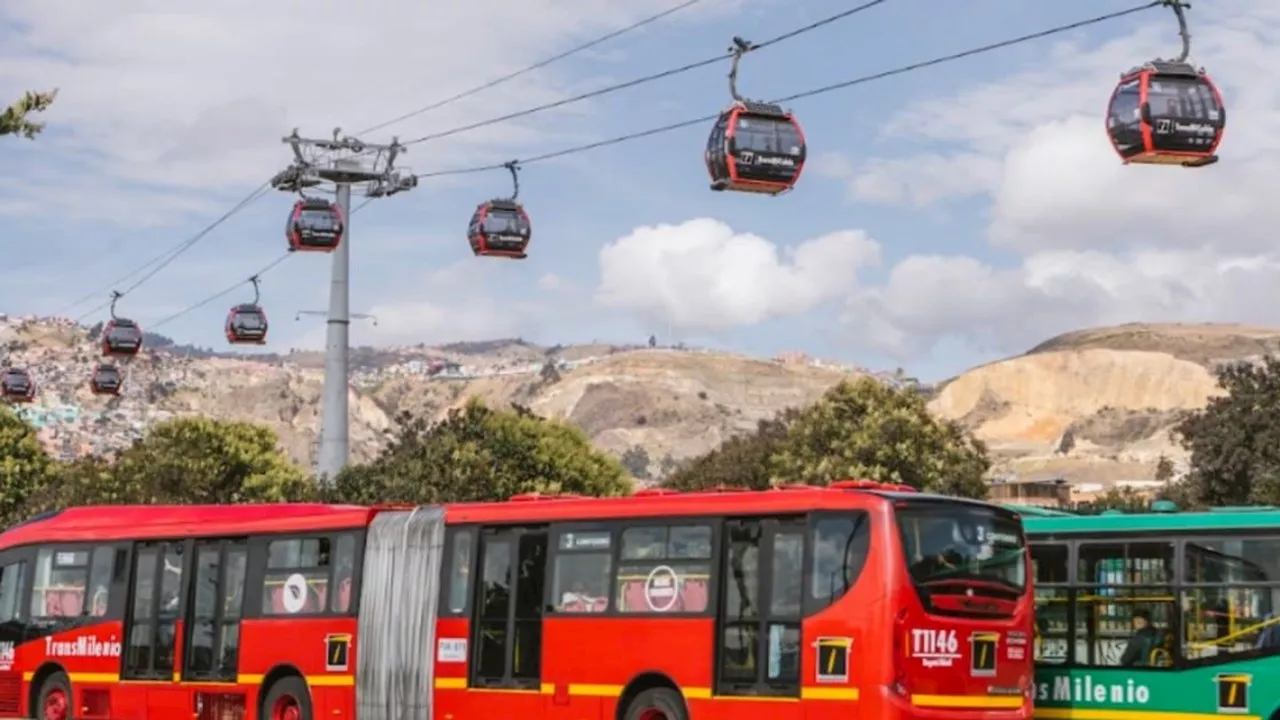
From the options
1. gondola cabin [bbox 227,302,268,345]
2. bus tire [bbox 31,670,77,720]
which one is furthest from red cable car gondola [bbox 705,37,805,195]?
gondola cabin [bbox 227,302,268,345]

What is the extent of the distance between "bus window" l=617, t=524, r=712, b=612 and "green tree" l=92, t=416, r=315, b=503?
57839 millimetres

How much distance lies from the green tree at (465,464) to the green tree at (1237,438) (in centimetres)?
2096

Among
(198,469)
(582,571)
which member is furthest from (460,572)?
(198,469)

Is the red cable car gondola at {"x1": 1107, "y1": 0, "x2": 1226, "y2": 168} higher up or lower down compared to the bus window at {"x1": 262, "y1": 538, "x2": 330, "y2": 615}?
higher up

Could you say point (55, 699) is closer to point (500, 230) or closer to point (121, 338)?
point (500, 230)

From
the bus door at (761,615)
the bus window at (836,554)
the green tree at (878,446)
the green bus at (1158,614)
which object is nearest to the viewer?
the bus window at (836,554)

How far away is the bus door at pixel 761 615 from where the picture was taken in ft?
70.8

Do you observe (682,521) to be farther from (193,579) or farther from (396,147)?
(396,147)

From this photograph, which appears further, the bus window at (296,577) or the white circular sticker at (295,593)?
the white circular sticker at (295,593)

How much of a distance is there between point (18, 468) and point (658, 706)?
82.1 meters

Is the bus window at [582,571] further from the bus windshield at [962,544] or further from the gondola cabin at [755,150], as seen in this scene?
the gondola cabin at [755,150]

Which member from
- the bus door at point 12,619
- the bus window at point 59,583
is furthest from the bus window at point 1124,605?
the bus door at point 12,619

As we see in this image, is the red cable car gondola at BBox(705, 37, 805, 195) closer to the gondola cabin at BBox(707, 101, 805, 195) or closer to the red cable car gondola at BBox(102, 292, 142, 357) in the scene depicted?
the gondola cabin at BBox(707, 101, 805, 195)

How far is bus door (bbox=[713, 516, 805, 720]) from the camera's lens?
21594 millimetres
